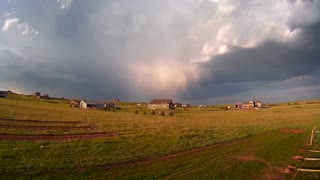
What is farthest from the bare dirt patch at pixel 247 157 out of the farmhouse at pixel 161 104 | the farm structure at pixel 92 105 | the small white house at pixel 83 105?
the farmhouse at pixel 161 104

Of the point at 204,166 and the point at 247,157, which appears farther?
the point at 247,157

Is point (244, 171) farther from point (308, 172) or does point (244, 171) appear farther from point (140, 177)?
point (140, 177)

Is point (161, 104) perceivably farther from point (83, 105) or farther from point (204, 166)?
point (204, 166)

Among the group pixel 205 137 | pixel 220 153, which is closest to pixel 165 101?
pixel 205 137

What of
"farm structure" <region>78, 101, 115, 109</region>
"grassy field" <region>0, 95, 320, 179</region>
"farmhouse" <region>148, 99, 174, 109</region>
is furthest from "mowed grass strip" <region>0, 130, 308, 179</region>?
"farmhouse" <region>148, 99, 174, 109</region>

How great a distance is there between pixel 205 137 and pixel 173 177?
2378 cm

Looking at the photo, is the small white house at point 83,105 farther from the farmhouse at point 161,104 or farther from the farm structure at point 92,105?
the farmhouse at point 161,104

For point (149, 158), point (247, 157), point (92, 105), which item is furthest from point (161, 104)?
point (149, 158)

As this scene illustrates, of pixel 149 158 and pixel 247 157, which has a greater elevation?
pixel 149 158

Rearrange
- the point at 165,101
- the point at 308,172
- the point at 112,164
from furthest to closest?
the point at 165,101 → the point at 112,164 → the point at 308,172

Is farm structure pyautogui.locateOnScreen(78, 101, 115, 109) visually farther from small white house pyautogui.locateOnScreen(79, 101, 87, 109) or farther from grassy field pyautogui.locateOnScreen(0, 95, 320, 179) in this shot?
grassy field pyautogui.locateOnScreen(0, 95, 320, 179)

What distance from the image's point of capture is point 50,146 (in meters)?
34.8

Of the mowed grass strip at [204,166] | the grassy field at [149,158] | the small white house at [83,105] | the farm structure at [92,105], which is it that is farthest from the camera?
the small white house at [83,105]

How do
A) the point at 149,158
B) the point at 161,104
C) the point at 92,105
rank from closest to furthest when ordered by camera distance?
the point at 149,158, the point at 92,105, the point at 161,104
